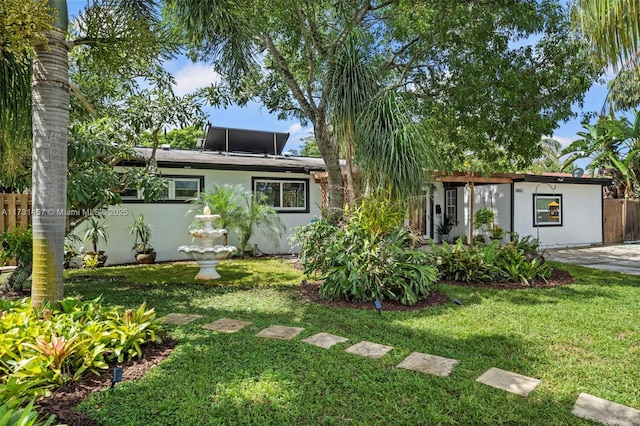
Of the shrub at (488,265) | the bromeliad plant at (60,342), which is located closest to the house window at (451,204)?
the shrub at (488,265)

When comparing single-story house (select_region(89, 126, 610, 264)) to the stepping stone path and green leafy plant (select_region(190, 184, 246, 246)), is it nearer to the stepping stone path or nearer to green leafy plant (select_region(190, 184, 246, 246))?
green leafy plant (select_region(190, 184, 246, 246))

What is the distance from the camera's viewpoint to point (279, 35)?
9109mm

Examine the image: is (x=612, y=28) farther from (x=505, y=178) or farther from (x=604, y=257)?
(x=505, y=178)

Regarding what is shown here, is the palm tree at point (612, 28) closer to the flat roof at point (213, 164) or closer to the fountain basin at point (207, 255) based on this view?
the fountain basin at point (207, 255)

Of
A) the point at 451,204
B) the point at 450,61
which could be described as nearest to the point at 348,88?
the point at 450,61

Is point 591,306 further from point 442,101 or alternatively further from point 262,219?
point 262,219

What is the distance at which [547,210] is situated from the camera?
15.7 metres

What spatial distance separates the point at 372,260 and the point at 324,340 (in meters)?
2.04

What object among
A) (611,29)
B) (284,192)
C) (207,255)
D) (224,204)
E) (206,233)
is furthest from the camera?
(284,192)

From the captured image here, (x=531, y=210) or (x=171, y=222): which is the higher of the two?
(x=531, y=210)

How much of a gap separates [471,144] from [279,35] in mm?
4996

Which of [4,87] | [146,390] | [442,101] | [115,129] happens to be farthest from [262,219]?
[146,390]

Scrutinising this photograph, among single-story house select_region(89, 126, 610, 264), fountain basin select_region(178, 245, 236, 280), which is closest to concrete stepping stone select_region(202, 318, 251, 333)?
fountain basin select_region(178, 245, 236, 280)

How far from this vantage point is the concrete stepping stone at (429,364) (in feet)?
11.4
